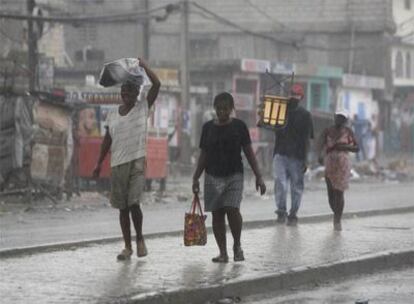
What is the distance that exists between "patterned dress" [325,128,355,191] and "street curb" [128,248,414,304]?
113 inches

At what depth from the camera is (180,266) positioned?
9.85 meters

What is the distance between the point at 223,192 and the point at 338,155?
4426 millimetres

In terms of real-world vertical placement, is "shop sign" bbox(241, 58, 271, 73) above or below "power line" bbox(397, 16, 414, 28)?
below

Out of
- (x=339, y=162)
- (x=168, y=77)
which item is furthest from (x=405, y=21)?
(x=339, y=162)

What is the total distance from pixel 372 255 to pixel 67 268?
10.9ft

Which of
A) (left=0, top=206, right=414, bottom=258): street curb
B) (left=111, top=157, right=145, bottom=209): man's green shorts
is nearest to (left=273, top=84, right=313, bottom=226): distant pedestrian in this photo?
(left=0, top=206, right=414, bottom=258): street curb

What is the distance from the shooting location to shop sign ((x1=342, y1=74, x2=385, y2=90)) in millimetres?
41888

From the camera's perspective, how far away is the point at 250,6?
4978 cm

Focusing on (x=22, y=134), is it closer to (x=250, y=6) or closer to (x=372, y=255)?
(x=372, y=255)

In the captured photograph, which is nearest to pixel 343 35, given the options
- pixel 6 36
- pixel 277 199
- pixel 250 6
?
pixel 250 6

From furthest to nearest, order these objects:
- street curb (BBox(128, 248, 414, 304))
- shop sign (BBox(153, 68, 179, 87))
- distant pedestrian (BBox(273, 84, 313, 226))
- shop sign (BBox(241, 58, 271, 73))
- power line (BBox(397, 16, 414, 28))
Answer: power line (BBox(397, 16, 414, 28)) → shop sign (BBox(241, 58, 271, 73)) → shop sign (BBox(153, 68, 179, 87)) → distant pedestrian (BBox(273, 84, 313, 226)) → street curb (BBox(128, 248, 414, 304))

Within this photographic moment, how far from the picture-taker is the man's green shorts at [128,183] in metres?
10.0

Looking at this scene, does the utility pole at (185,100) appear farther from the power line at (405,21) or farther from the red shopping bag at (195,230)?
the power line at (405,21)

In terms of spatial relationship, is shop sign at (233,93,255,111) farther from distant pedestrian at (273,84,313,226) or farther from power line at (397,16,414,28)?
distant pedestrian at (273,84,313,226)
